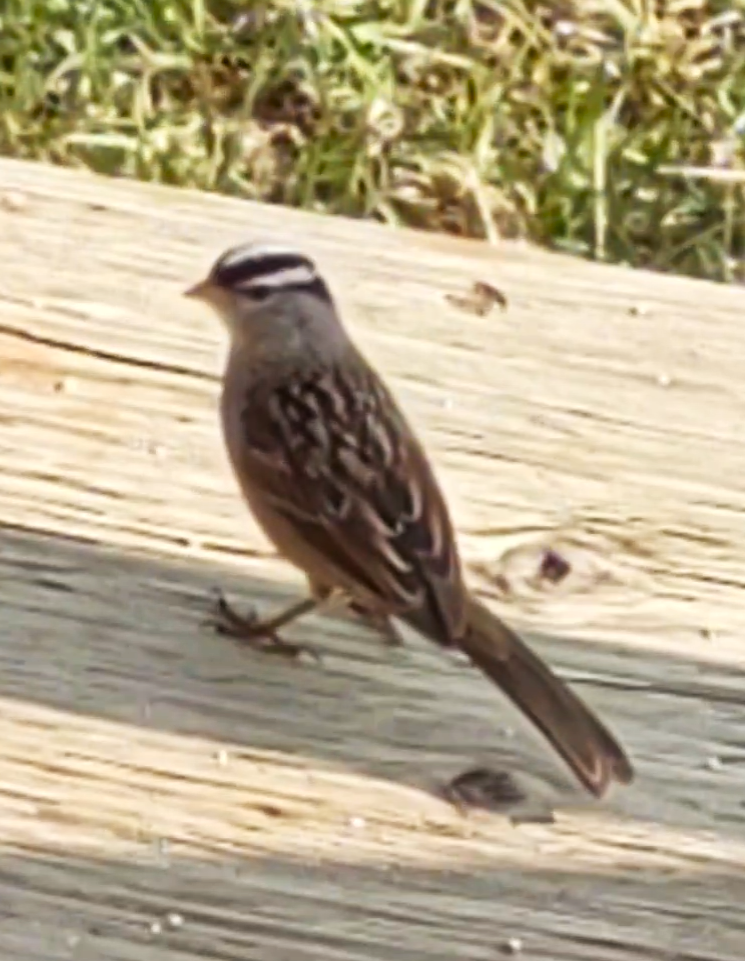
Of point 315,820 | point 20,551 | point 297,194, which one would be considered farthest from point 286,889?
point 297,194

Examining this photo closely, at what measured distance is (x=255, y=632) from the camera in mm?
1925

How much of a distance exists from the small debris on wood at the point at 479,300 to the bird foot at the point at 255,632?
43cm

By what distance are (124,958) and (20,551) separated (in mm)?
433

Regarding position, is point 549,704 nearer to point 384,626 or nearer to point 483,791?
point 483,791

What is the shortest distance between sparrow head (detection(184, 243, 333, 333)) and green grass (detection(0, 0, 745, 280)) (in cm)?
156

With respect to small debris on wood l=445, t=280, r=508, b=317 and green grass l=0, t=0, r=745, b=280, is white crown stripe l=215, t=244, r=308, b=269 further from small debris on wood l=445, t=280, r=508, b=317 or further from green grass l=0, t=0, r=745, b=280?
green grass l=0, t=0, r=745, b=280

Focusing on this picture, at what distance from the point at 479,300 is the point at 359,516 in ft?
1.32

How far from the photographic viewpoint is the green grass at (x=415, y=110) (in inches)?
146

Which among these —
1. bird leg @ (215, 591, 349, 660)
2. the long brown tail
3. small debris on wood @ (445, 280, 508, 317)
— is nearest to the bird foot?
bird leg @ (215, 591, 349, 660)

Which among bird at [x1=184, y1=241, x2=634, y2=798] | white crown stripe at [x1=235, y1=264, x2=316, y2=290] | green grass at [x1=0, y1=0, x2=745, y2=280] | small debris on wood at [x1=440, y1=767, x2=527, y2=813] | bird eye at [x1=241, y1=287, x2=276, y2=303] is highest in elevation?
white crown stripe at [x1=235, y1=264, x2=316, y2=290]

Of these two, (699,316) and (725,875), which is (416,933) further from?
(699,316)

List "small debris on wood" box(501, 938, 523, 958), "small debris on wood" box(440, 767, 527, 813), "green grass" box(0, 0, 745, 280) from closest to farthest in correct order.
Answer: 1. "small debris on wood" box(501, 938, 523, 958)
2. "small debris on wood" box(440, 767, 527, 813)
3. "green grass" box(0, 0, 745, 280)

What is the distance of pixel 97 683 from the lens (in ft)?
6.25

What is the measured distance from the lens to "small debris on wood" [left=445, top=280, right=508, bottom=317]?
2.28 m
